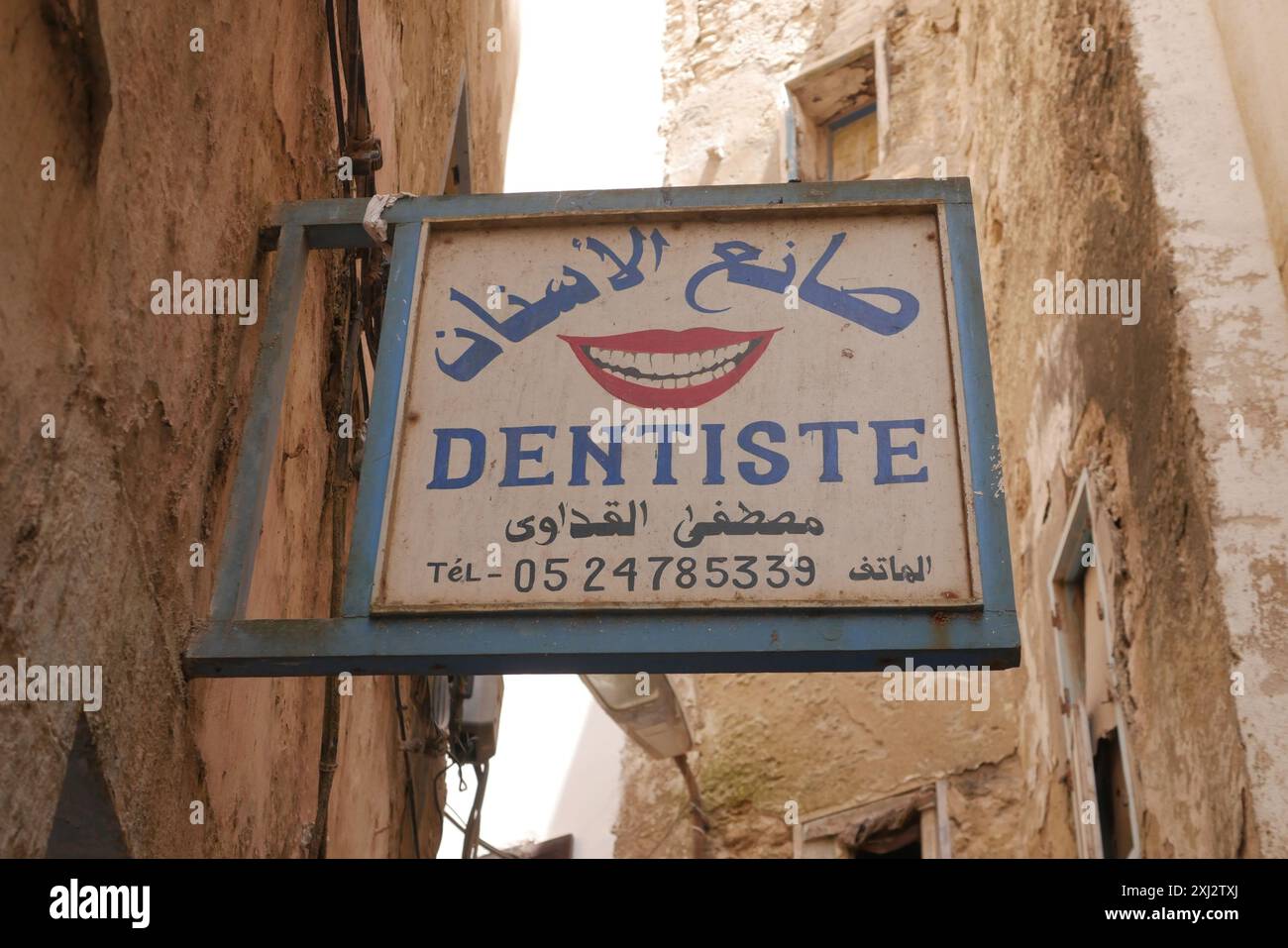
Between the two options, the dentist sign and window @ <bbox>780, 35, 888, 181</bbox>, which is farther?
window @ <bbox>780, 35, 888, 181</bbox>

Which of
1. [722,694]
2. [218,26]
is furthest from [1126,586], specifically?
[722,694]

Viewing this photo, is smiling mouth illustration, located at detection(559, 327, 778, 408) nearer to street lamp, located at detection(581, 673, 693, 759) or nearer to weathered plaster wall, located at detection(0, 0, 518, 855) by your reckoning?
weathered plaster wall, located at detection(0, 0, 518, 855)

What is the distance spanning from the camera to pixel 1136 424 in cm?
401

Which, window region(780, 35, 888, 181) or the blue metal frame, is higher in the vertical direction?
window region(780, 35, 888, 181)

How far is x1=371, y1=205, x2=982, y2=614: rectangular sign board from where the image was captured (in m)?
2.36

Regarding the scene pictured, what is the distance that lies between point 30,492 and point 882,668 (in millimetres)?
1407

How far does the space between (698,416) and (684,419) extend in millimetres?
27

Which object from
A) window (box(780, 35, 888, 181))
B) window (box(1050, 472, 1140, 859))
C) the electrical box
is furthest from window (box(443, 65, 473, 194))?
window (box(780, 35, 888, 181))

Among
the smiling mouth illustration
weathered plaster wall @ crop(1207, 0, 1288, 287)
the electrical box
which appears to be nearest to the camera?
the smiling mouth illustration

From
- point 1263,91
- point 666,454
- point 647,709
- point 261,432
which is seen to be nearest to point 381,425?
point 261,432

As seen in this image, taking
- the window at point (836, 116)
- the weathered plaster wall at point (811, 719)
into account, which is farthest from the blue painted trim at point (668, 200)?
the window at point (836, 116)

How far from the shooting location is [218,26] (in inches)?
109
